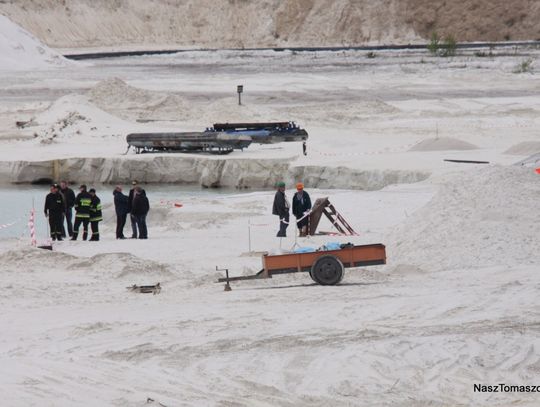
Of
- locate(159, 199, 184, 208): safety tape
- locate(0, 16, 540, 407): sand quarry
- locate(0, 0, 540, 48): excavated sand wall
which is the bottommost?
locate(0, 16, 540, 407): sand quarry

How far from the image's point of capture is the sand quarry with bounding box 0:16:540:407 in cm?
1059

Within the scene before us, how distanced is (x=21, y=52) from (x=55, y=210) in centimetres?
5723

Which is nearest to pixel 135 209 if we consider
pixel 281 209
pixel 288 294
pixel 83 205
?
pixel 83 205

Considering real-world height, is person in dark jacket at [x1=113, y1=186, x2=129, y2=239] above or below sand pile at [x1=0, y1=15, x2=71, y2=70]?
below

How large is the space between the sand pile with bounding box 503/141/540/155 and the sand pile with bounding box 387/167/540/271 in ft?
39.4

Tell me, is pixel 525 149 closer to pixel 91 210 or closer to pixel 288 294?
pixel 91 210

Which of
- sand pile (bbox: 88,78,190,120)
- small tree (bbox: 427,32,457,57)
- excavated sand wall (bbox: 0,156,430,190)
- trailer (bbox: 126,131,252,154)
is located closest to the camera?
excavated sand wall (bbox: 0,156,430,190)

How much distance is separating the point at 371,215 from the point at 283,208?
3.17 meters

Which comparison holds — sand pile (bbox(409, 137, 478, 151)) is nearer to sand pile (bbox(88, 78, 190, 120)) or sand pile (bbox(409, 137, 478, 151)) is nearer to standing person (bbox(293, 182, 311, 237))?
sand pile (bbox(88, 78, 190, 120))

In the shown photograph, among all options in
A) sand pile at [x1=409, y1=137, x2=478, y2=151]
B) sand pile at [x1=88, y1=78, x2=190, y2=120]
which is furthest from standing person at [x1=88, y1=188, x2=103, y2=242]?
sand pile at [x1=88, y1=78, x2=190, y2=120]

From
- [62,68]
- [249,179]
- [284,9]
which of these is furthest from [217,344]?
[284,9]

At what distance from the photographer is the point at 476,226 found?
53.4 ft

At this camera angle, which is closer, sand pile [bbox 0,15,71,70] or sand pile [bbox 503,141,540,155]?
sand pile [bbox 503,141,540,155]

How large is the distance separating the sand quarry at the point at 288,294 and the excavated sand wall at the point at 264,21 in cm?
6536
